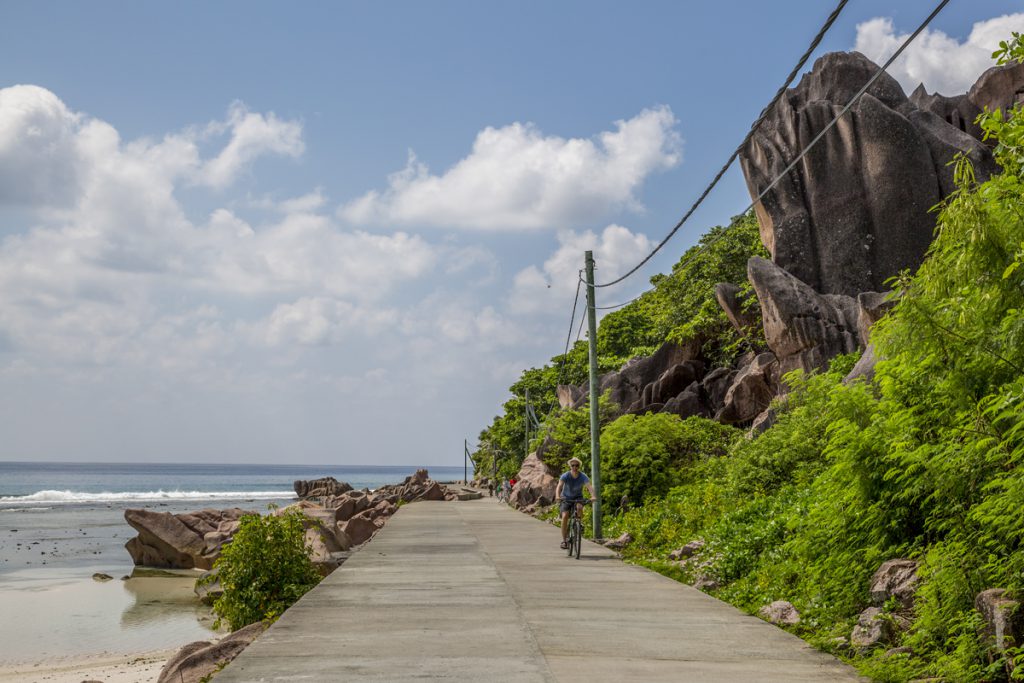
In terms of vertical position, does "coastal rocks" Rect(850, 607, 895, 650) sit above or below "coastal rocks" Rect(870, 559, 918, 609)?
below

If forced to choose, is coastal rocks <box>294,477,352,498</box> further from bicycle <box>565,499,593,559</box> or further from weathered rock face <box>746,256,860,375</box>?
bicycle <box>565,499,593,559</box>

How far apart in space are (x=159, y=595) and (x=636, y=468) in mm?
13840

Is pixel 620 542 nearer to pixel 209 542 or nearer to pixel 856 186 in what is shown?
pixel 209 542

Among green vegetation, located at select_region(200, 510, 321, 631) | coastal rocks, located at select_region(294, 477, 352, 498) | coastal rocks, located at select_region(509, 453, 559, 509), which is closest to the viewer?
green vegetation, located at select_region(200, 510, 321, 631)

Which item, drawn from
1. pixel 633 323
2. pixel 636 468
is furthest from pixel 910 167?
pixel 633 323

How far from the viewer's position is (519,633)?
9.45 metres

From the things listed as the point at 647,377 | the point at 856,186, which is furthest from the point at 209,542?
the point at 856,186

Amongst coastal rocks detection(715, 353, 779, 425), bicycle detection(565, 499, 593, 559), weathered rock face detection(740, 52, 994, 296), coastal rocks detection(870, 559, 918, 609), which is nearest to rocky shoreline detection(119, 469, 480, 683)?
bicycle detection(565, 499, 593, 559)

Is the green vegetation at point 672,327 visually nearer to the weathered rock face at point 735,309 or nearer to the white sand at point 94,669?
the weathered rock face at point 735,309

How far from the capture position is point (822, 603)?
10.1 m

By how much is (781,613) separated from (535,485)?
88.0 feet

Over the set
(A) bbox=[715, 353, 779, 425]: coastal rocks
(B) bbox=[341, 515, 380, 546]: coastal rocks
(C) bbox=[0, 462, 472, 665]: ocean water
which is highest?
(A) bbox=[715, 353, 779, 425]: coastal rocks

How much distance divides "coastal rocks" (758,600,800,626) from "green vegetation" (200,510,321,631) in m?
6.96

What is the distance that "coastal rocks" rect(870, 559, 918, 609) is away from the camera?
27.9ft
